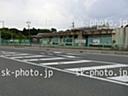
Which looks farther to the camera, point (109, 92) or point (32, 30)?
point (32, 30)

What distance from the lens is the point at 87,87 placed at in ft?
25.0

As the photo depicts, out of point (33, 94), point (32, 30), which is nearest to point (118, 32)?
point (33, 94)

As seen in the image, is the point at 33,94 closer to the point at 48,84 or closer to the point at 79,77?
the point at 48,84

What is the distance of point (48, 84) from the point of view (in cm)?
823

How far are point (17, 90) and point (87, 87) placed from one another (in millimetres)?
1823

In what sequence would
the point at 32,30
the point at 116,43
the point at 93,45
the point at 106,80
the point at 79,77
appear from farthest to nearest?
the point at 32,30
the point at 93,45
the point at 116,43
the point at 79,77
the point at 106,80

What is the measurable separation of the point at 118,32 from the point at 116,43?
2563mm

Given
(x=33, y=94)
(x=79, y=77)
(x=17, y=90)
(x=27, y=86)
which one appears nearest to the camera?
(x=33, y=94)

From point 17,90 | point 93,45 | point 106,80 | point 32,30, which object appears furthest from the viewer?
point 32,30

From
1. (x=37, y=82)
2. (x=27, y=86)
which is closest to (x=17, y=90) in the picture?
(x=27, y=86)

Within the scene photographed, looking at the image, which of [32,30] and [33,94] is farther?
[32,30]

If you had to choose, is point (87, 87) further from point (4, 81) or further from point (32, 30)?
point (32, 30)

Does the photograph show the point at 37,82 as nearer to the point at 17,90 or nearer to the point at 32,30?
the point at 17,90

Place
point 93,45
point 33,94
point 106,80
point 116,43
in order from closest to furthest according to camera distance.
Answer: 1. point 33,94
2. point 106,80
3. point 116,43
4. point 93,45
